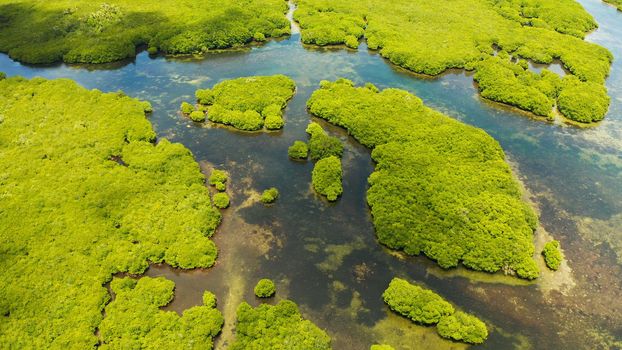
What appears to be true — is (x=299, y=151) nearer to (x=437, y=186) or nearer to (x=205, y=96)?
(x=437, y=186)

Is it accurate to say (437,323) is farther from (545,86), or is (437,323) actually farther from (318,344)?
(545,86)

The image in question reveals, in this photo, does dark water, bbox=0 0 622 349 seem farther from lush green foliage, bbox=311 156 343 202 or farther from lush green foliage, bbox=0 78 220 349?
lush green foliage, bbox=0 78 220 349

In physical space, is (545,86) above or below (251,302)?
above

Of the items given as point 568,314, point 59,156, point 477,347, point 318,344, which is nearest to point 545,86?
point 568,314

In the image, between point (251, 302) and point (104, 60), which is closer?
point (251, 302)

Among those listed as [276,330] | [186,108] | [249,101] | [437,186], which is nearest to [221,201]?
[276,330]
